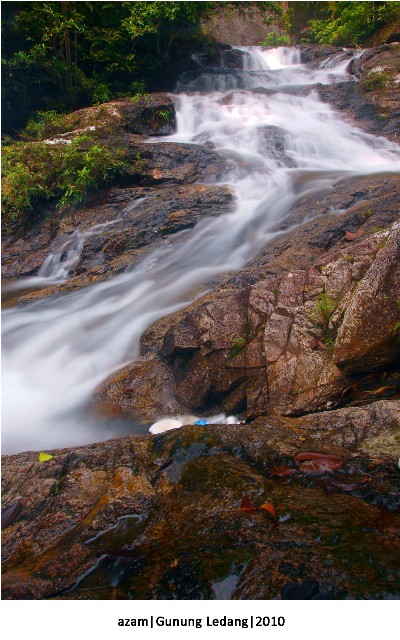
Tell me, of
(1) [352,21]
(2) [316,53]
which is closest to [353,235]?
(1) [352,21]

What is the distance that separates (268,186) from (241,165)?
146cm

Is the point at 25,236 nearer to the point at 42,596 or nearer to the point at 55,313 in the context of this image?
the point at 55,313

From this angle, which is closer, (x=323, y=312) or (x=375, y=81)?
(x=323, y=312)

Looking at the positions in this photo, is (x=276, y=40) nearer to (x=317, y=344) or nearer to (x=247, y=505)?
(x=317, y=344)

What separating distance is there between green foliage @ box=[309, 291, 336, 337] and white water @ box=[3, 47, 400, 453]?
100 inches

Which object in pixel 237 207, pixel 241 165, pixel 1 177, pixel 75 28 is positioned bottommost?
pixel 237 207

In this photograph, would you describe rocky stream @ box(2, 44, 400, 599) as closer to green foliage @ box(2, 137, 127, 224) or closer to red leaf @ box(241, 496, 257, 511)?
red leaf @ box(241, 496, 257, 511)

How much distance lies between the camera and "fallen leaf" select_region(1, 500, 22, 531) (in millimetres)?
2466

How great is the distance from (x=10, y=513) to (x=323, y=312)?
3067mm

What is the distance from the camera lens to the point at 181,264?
7855mm

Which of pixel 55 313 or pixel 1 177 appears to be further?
pixel 1 177

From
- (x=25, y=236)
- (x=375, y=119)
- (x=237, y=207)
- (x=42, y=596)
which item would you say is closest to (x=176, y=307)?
(x=237, y=207)

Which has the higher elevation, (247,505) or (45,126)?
(45,126)

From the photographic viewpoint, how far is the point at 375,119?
43.1 feet
